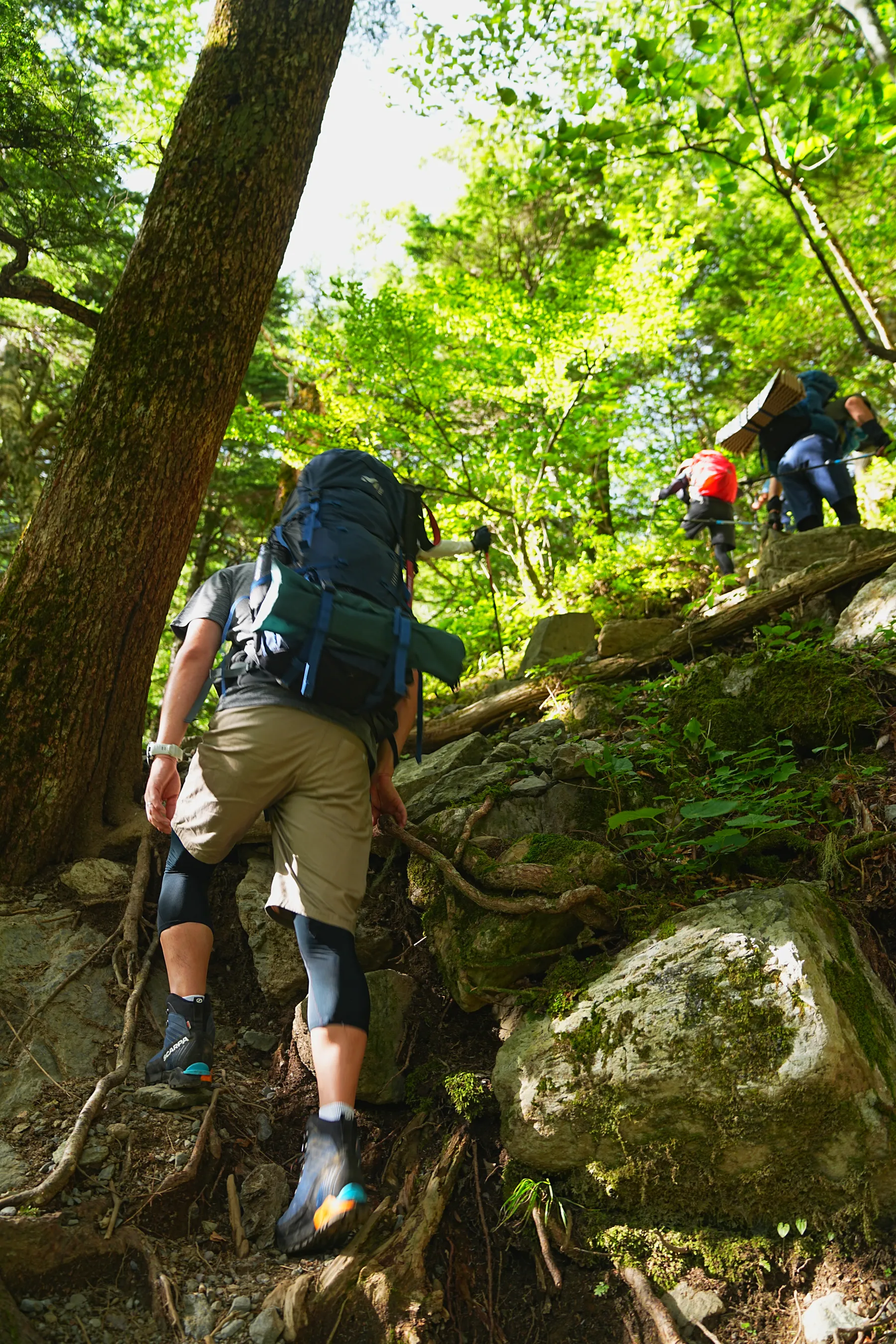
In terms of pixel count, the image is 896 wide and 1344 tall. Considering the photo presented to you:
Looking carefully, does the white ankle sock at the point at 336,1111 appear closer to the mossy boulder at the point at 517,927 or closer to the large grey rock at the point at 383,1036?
the large grey rock at the point at 383,1036

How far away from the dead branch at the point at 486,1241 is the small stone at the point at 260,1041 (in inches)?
36.9

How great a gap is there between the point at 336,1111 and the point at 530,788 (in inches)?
73.6

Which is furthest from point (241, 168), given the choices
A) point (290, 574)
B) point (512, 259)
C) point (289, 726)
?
point (512, 259)

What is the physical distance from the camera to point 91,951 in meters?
3.13

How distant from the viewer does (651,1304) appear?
1.94m

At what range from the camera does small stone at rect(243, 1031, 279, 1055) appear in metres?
2.96

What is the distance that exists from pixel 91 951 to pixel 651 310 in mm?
9501

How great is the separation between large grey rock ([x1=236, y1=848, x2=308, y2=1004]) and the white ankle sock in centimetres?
94

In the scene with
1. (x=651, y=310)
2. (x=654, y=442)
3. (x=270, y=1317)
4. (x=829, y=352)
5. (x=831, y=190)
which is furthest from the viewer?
(x=654, y=442)

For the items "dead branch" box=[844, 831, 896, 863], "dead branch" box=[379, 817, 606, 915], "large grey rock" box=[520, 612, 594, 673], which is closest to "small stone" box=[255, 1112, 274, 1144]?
"dead branch" box=[379, 817, 606, 915]

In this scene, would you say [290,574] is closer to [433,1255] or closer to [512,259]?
[433,1255]

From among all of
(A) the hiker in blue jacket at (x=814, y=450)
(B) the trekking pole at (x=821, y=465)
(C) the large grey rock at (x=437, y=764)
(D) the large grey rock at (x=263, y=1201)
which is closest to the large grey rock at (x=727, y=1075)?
(D) the large grey rock at (x=263, y=1201)

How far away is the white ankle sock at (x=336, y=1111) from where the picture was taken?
7.02 feet

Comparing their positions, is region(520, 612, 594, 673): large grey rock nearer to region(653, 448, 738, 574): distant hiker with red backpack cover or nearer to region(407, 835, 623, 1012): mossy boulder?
region(653, 448, 738, 574): distant hiker with red backpack cover
